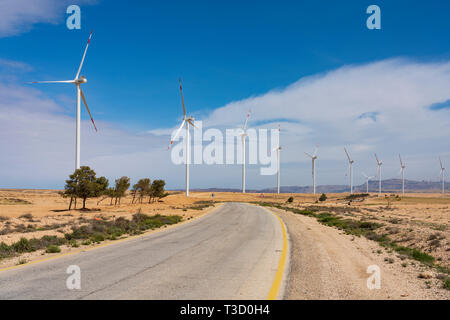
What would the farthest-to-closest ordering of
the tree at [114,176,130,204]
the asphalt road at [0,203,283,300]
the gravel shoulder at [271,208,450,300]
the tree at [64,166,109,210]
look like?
the tree at [114,176,130,204] < the tree at [64,166,109,210] < the gravel shoulder at [271,208,450,300] < the asphalt road at [0,203,283,300]

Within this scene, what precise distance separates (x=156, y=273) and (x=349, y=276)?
16.7ft

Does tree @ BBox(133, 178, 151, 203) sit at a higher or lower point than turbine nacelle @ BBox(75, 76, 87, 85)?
lower

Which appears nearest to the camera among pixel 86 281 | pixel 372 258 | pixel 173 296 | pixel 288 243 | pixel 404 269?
pixel 173 296

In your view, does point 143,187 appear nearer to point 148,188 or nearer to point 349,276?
point 148,188

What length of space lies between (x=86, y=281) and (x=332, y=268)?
6.63m

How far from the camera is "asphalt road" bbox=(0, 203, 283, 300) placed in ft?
23.0

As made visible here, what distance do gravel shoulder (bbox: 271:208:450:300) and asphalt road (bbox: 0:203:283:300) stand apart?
0.77 metres

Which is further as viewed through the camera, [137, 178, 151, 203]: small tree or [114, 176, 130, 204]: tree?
[137, 178, 151, 203]: small tree

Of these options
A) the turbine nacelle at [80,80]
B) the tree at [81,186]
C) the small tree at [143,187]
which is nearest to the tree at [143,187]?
the small tree at [143,187]

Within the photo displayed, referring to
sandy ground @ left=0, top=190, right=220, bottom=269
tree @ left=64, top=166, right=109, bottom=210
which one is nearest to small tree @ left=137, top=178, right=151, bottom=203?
sandy ground @ left=0, top=190, right=220, bottom=269

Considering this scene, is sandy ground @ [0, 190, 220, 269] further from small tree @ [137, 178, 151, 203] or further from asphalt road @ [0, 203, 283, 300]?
small tree @ [137, 178, 151, 203]
